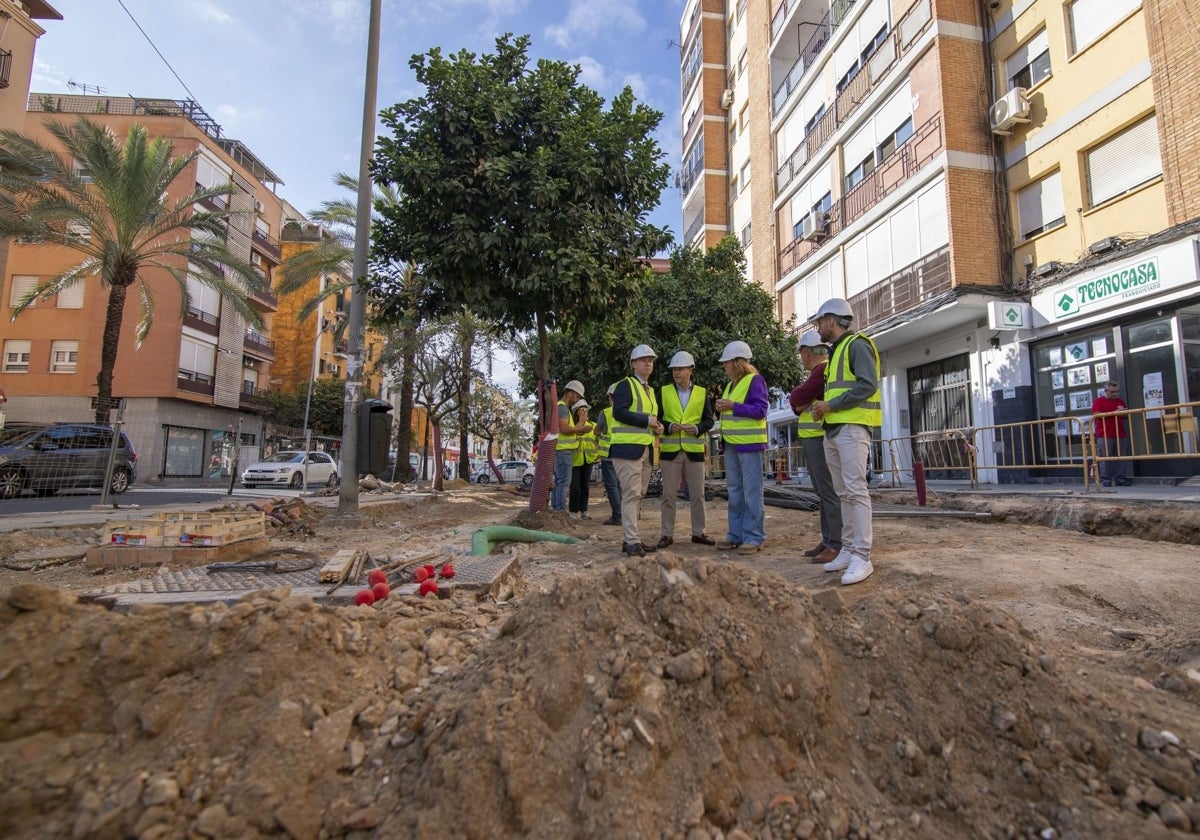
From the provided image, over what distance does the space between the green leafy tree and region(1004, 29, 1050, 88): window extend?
7459 mm

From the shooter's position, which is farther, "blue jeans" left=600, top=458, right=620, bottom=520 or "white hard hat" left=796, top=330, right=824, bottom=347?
"blue jeans" left=600, top=458, right=620, bottom=520

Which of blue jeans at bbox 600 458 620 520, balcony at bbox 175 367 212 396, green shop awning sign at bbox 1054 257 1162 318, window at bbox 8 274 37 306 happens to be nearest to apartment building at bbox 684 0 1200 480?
green shop awning sign at bbox 1054 257 1162 318

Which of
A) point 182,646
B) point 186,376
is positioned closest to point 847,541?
point 182,646

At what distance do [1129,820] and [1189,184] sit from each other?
13.3 m

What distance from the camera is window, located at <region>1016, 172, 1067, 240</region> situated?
13.3m

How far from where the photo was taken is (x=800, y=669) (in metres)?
2.00

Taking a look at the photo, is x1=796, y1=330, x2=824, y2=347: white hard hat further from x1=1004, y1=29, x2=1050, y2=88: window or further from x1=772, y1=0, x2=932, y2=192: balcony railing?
x1=772, y1=0, x2=932, y2=192: balcony railing

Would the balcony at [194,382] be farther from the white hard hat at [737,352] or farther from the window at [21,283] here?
the white hard hat at [737,352]

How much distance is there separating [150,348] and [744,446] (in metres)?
→ 33.1

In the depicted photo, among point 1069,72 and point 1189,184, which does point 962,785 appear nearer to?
point 1189,184

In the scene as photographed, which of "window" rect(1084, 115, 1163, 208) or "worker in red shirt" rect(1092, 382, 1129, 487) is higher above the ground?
"window" rect(1084, 115, 1163, 208)

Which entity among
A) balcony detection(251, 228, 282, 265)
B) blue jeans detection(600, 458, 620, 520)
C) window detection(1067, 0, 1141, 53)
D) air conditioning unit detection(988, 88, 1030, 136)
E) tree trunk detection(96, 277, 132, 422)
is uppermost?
balcony detection(251, 228, 282, 265)

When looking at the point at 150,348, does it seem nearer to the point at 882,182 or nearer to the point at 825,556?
the point at 882,182

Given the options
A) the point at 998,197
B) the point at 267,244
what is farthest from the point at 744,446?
the point at 267,244
